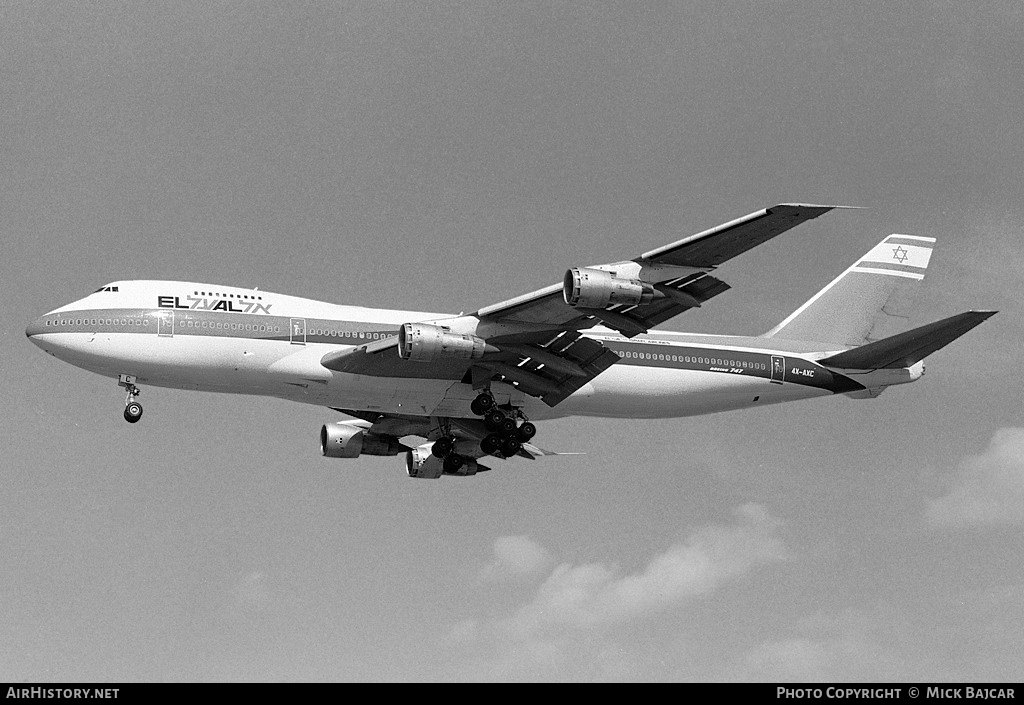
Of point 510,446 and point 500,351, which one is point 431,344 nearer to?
point 500,351

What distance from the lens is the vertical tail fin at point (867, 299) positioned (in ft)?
160

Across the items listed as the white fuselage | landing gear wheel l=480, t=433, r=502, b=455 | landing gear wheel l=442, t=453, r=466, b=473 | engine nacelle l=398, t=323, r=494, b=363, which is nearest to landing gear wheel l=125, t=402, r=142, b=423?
the white fuselage

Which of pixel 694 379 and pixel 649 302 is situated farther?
pixel 694 379

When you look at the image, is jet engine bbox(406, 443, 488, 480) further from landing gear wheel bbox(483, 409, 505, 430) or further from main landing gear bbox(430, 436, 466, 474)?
landing gear wheel bbox(483, 409, 505, 430)

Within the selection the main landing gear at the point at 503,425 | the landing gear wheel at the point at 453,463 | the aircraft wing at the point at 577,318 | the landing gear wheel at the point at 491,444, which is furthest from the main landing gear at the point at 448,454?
the aircraft wing at the point at 577,318

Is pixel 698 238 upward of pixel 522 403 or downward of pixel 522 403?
upward

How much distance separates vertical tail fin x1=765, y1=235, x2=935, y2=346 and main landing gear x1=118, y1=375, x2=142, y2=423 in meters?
22.6

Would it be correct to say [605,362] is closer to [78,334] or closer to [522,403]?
[522,403]

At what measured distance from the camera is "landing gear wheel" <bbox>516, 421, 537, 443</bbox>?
4288 cm
